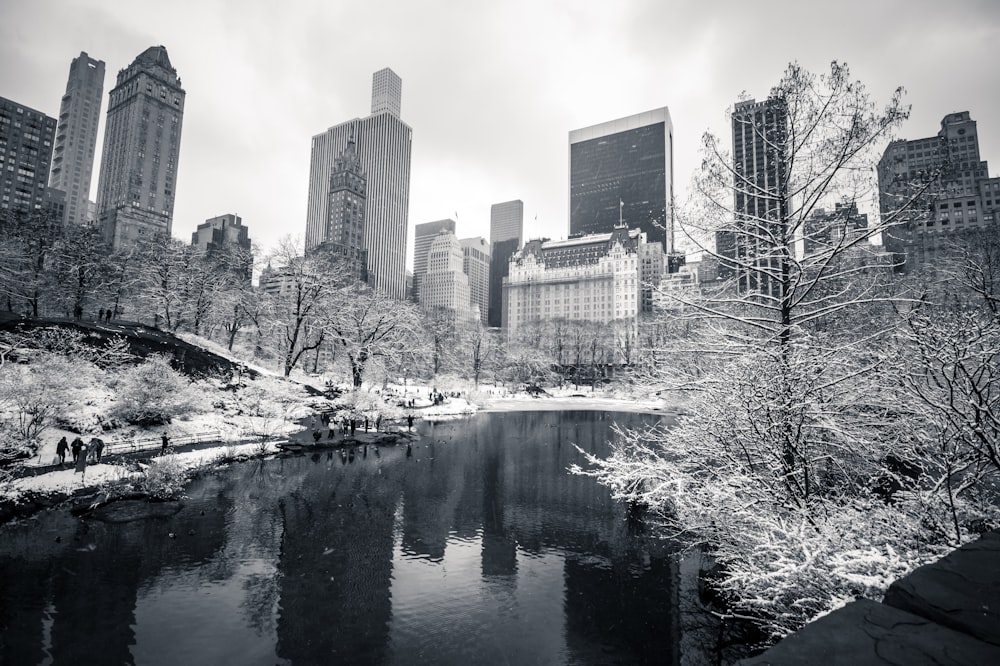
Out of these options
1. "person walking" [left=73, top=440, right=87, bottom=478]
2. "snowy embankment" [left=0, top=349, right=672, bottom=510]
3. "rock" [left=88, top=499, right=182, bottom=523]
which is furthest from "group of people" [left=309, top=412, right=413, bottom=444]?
"rock" [left=88, top=499, right=182, bottom=523]

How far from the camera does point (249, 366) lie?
41.0 metres

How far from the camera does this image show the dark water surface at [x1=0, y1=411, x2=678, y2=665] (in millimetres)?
9234

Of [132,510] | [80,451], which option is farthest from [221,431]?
[132,510]

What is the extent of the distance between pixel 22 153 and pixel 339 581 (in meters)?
218

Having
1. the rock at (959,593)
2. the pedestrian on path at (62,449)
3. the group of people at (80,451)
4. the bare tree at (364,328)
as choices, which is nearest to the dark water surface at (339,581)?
the group of people at (80,451)

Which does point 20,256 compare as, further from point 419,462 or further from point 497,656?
point 497,656

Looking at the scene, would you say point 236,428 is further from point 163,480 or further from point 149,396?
point 163,480

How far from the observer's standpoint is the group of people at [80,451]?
18.0 meters

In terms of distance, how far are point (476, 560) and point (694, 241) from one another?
11.0 metres

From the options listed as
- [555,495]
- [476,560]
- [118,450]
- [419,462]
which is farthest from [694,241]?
[118,450]

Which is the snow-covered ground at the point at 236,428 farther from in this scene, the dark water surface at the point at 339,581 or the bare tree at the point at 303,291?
the bare tree at the point at 303,291

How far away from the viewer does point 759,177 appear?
1016 cm

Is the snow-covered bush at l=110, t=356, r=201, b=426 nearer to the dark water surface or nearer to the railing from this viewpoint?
the railing

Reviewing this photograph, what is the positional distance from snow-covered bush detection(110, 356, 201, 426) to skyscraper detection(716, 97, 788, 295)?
30.0 meters
